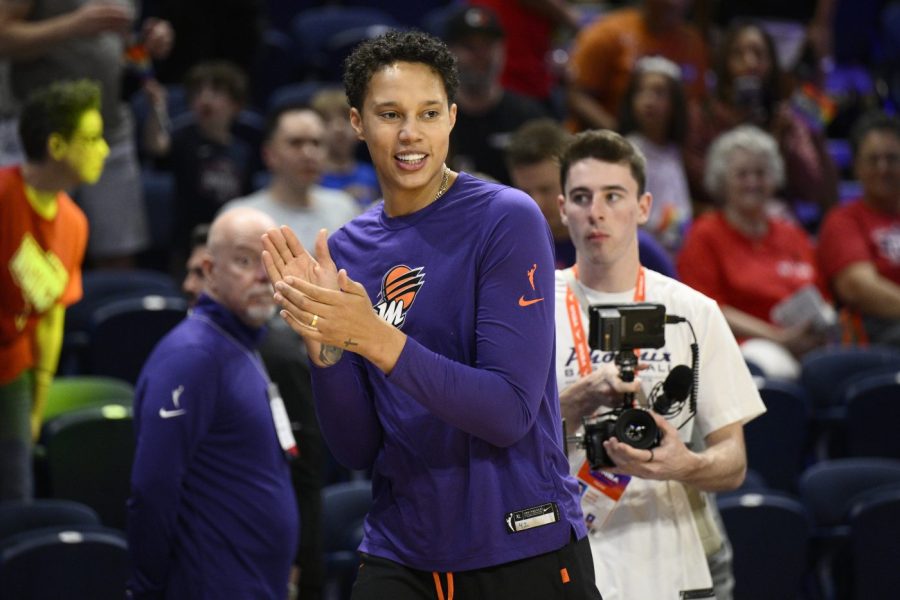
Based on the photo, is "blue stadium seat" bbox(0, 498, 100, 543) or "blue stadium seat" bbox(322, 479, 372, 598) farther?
"blue stadium seat" bbox(322, 479, 372, 598)

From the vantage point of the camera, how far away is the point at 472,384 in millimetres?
2330

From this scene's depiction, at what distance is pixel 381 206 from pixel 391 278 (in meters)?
0.22

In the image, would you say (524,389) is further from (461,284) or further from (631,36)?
(631,36)

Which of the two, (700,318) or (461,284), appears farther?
(700,318)

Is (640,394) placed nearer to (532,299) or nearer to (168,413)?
(532,299)

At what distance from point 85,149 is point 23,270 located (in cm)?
48

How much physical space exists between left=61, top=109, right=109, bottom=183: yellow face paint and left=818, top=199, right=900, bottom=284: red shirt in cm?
394

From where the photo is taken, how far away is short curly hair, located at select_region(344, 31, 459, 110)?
8.16ft

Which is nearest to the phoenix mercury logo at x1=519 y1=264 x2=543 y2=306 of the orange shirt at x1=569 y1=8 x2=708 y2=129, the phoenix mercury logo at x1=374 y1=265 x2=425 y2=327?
the phoenix mercury logo at x1=374 y1=265 x2=425 y2=327

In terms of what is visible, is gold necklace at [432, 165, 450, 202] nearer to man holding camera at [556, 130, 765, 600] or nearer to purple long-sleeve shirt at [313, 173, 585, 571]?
purple long-sleeve shirt at [313, 173, 585, 571]

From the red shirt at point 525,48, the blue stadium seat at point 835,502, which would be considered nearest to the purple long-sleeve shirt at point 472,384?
the blue stadium seat at point 835,502

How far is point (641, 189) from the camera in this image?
11.2 ft

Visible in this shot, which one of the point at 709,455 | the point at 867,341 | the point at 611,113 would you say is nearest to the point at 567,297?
the point at 709,455

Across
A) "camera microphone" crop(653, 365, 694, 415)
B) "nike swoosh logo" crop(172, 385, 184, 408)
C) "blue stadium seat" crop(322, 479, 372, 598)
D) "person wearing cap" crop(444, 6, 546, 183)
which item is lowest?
"blue stadium seat" crop(322, 479, 372, 598)
